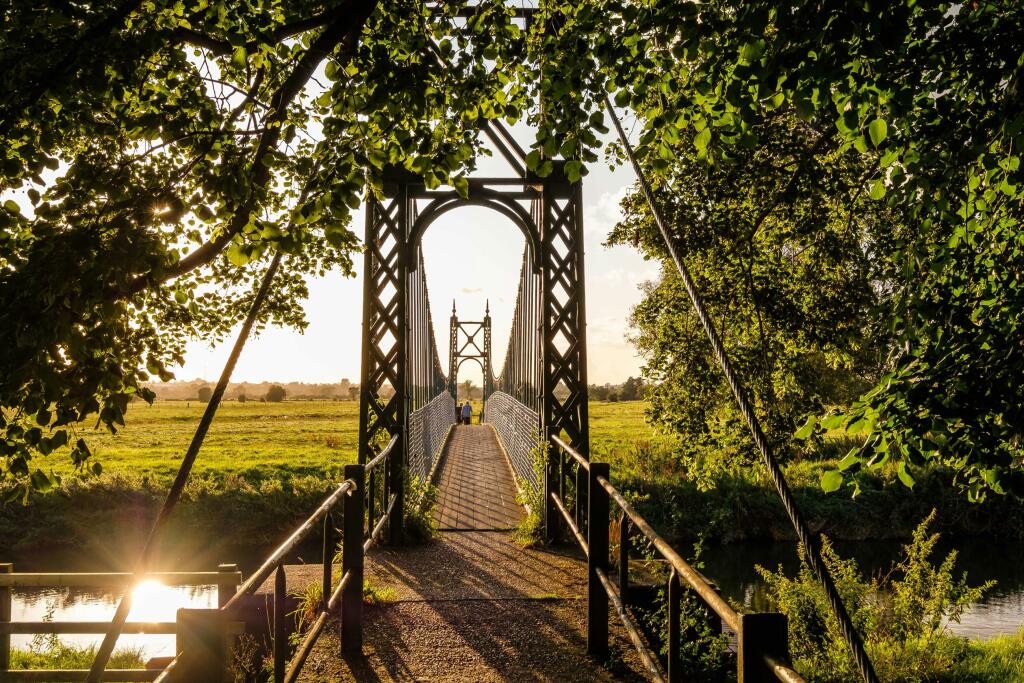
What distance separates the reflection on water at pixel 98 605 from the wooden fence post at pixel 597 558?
6.94 meters

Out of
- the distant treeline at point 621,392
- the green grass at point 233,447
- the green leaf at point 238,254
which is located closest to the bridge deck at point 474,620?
the green leaf at point 238,254

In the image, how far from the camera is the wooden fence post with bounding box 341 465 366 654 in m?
3.43

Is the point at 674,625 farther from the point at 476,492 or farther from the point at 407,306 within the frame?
the point at 476,492

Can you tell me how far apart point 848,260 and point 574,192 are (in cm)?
321

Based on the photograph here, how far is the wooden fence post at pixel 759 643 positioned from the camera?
1.36 m

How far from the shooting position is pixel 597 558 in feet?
11.1

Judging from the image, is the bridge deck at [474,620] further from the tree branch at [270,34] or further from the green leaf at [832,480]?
the tree branch at [270,34]

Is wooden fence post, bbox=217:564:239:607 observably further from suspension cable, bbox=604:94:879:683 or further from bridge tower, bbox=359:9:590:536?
suspension cable, bbox=604:94:879:683

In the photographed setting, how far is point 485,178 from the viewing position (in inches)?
240

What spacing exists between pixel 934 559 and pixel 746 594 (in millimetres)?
5213

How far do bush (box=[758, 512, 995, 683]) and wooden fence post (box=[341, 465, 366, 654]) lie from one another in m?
3.81

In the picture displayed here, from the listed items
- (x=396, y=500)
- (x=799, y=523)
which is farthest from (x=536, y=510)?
(x=799, y=523)

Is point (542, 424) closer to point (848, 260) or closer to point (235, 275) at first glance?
point (848, 260)

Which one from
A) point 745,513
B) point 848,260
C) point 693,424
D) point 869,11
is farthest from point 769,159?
point 745,513
